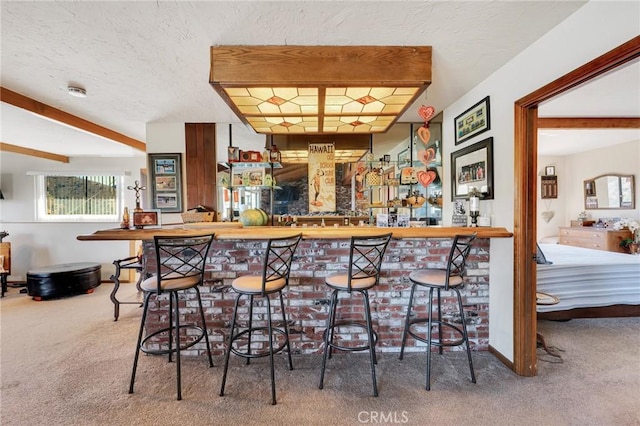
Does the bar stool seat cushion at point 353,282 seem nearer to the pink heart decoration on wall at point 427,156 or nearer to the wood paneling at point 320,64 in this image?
the pink heart decoration on wall at point 427,156

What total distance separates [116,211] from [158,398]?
181 inches

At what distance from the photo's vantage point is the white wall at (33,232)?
492cm

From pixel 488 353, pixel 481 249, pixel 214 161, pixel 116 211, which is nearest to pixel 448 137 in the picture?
pixel 481 249

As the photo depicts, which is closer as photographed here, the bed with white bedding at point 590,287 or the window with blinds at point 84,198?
the bed with white bedding at point 590,287

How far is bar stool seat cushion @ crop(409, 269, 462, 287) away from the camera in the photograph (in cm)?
201

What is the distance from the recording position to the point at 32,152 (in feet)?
15.7

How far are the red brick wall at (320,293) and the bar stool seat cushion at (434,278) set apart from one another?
23cm

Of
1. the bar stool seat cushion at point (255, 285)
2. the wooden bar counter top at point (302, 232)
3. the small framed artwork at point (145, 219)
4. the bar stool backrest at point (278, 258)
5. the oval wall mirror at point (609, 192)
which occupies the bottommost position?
the bar stool seat cushion at point (255, 285)

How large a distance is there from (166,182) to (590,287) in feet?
17.7

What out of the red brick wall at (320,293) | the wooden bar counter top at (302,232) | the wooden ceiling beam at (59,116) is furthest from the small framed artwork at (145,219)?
the wooden ceiling beam at (59,116)

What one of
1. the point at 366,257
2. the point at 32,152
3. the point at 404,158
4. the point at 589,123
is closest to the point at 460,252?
the point at 366,257

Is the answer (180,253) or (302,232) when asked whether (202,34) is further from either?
(180,253)

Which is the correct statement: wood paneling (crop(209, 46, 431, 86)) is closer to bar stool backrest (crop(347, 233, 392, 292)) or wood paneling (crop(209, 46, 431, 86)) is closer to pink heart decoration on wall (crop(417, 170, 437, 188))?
pink heart decoration on wall (crop(417, 170, 437, 188))

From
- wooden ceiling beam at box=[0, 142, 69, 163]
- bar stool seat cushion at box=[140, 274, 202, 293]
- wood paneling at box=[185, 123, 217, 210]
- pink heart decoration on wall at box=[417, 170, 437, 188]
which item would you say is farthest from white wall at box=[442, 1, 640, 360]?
wooden ceiling beam at box=[0, 142, 69, 163]
